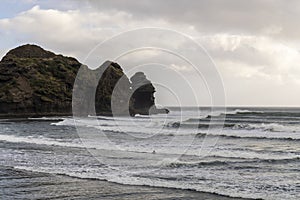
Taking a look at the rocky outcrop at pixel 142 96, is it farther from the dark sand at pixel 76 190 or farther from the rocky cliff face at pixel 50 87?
the dark sand at pixel 76 190

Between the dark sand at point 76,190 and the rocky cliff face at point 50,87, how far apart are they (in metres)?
67.5

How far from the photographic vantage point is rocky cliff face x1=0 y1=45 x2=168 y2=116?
3189 inches

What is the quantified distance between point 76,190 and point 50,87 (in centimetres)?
7962

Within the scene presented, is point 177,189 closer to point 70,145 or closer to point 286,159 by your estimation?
point 286,159

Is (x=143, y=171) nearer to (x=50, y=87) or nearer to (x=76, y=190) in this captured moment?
(x=76, y=190)

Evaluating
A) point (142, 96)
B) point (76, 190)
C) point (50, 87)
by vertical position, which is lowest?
point (76, 190)

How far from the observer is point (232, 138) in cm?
3197

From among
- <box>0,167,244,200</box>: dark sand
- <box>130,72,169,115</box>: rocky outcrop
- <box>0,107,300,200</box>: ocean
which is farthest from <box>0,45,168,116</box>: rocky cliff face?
<box>0,167,244,200</box>: dark sand

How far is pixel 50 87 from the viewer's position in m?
89.1

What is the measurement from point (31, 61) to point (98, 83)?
700 inches

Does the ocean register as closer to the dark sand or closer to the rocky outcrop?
the dark sand

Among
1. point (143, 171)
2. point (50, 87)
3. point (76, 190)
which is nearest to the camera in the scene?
point (76, 190)

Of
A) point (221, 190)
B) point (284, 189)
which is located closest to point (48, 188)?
point (221, 190)

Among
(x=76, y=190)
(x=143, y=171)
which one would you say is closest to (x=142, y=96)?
(x=143, y=171)
